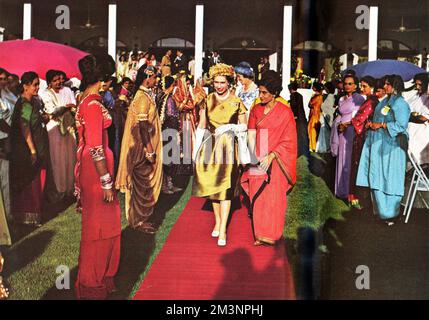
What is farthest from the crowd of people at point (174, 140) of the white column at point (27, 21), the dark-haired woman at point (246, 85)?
the white column at point (27, 21)

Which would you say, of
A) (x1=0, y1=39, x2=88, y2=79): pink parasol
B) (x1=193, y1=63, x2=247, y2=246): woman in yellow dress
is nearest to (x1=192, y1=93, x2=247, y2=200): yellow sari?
(x1=193, y1=63, x2=247, y2=246): woman in yellow dress

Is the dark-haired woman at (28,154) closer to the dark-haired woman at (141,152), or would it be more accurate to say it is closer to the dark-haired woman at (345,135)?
the dark-haired woman at (141,152)

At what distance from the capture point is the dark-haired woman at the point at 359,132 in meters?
4.56

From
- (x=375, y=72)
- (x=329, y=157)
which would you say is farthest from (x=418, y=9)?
(x=329, y=157)

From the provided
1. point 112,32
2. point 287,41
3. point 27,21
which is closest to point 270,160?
point 287,41

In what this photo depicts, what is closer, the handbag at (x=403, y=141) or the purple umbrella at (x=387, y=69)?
the purple umbrella at (x=387, y=69)

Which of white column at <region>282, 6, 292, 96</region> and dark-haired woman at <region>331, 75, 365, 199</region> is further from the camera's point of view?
dark-haired woman at <region>331, 75, 365, 199</region>

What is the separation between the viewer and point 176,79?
4535 mm

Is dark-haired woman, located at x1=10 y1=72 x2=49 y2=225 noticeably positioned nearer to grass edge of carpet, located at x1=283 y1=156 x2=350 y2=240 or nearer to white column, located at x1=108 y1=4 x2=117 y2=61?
white column, located at x1=108 y1=4 x2=117 y2=61

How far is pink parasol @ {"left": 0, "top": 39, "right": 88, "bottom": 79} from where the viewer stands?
4449mm

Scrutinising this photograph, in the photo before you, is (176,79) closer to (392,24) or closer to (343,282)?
(392,24)

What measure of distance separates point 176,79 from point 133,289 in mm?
1509

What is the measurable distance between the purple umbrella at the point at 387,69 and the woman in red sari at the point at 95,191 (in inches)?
68.2

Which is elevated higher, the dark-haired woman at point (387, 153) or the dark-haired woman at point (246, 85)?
the dark-haired woman at point (246, 85)
